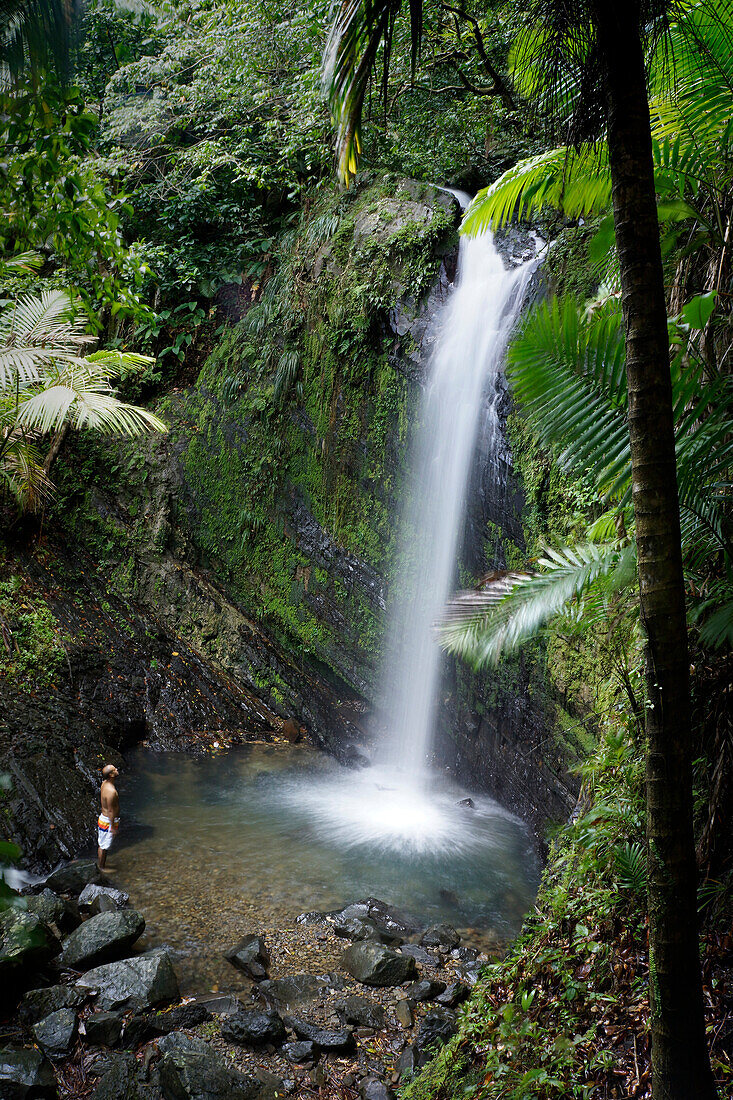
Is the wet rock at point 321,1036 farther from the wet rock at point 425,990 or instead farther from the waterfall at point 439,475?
the waterfall at point 439,475

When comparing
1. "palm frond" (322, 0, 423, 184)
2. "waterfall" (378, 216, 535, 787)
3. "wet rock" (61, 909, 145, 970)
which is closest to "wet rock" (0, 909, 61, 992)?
"wet rock" (61, 909, 145, 970)

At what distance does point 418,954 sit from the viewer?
4426 mm

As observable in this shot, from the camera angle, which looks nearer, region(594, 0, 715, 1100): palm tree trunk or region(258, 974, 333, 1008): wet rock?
region(594, 0, 715, 1100): palm tree trunk

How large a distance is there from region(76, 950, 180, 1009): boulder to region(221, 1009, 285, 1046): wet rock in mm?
460

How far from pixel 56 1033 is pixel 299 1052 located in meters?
1.27

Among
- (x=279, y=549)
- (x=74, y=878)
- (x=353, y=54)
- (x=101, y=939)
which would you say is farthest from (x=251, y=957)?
(x=279, y=549)

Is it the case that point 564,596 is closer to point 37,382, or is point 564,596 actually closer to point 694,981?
point 694,981

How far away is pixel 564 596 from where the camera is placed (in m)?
2.97

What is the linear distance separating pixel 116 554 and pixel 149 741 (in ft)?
11.5

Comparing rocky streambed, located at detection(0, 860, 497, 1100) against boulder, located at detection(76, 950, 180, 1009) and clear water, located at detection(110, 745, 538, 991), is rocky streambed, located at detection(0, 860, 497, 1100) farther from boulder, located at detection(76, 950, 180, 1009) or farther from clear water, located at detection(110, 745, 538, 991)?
clear water, located at detection(110, 745, 538, 991)

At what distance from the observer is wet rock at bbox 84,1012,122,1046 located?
347cm

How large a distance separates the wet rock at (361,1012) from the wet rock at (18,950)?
169 cm

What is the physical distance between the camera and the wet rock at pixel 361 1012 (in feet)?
12.2

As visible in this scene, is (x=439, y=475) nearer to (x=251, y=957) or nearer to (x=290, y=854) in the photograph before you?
(x=290, y=854)
